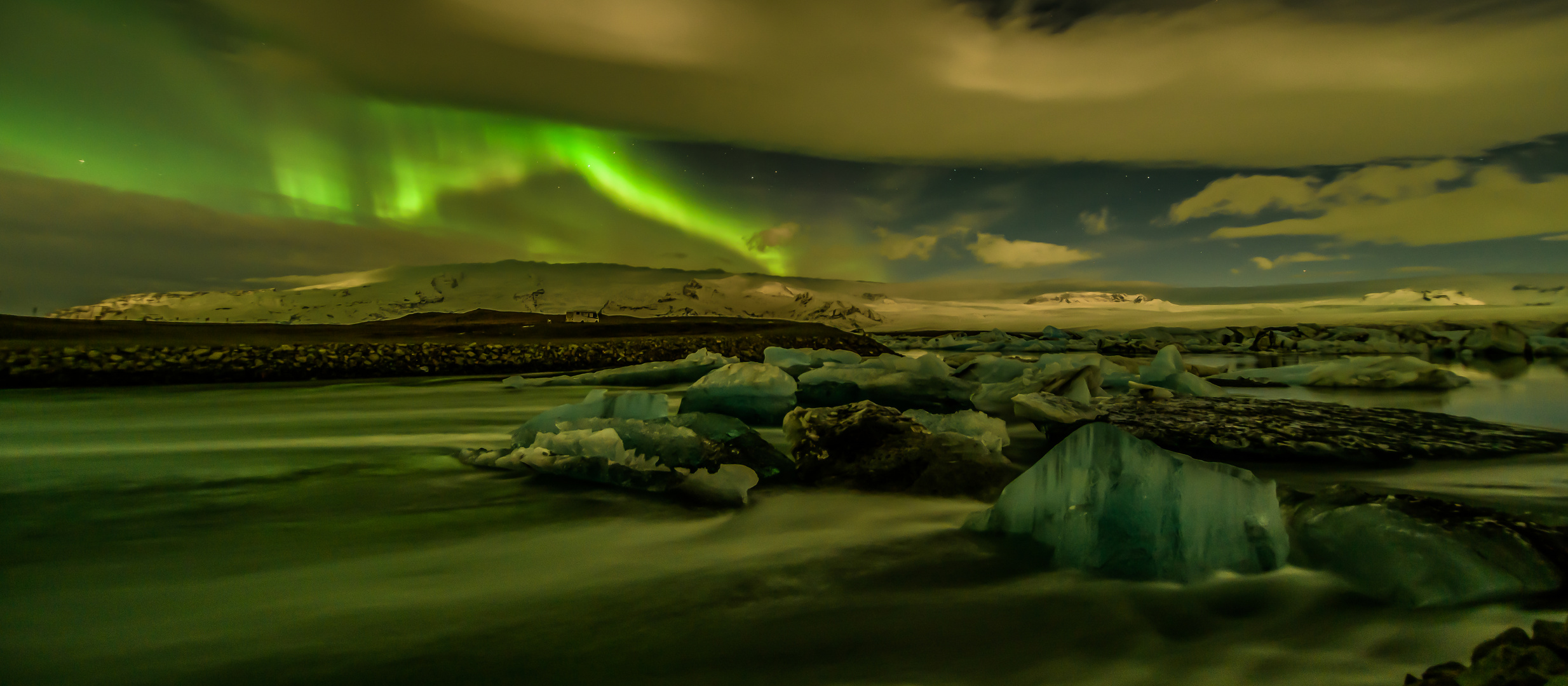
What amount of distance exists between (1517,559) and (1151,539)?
791 mm

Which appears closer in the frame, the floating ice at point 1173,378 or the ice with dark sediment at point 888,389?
the ice with dark sediment at point 888,389

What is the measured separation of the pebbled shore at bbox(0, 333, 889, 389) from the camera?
9.23 metres

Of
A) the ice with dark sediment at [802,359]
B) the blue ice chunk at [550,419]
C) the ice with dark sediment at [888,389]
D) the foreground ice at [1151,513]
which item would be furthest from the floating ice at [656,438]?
the ice with dark sediment at [802,359]

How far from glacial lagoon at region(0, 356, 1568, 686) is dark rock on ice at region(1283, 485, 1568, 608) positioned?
0.20 feet

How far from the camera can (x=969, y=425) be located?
358 cm

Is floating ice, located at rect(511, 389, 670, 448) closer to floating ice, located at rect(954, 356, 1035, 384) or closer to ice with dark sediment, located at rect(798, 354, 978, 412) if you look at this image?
ice with dark sediment, located at rect(798, 354, 978, 412)

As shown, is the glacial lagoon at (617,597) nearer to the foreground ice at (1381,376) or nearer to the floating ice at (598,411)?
the floating ice at (598,411)

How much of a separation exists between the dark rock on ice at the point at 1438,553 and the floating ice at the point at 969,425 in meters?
1.76

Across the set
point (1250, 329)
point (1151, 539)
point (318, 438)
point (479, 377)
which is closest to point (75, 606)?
point (1151, 539)

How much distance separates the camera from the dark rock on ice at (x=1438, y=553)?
1444mm

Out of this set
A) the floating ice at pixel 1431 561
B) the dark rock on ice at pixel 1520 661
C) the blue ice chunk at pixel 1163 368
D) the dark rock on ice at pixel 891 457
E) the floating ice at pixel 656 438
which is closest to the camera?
the dark rock on ice at pixel 1520 661

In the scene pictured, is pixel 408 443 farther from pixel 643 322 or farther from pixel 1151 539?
pixel 643 322

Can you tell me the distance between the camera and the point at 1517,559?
57.7 inches

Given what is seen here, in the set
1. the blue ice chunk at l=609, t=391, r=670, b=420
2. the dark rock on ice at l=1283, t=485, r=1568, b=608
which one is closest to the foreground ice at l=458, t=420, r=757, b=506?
the blue ice chunk at l=609, t=391, r=670, b=420
